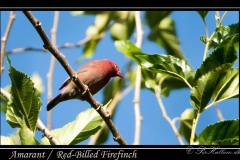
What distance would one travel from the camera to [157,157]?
224 centimetres

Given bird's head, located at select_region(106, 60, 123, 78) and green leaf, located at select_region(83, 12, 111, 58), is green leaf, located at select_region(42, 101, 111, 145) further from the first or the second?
green leaf, located at select_region(83, 12, 111, 58)

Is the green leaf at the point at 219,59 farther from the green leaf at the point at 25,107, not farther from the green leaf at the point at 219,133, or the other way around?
the green leaf at the point at 25,107

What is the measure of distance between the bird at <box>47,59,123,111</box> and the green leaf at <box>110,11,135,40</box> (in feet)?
0.90

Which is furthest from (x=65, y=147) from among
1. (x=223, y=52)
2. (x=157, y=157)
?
(x=223, y=52)

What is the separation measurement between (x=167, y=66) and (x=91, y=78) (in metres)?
1.79

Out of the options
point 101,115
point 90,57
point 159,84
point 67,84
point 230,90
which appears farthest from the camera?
point 90,57

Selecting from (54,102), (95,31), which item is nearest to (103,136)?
(54,102)

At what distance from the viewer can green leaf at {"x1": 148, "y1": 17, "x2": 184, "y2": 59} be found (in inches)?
→ 185

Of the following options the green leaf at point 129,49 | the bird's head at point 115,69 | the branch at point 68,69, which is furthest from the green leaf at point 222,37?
the bird's head at point 115,69

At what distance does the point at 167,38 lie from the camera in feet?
15.7

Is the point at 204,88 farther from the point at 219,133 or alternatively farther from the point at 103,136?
the point at 103,136

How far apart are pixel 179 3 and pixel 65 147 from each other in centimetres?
101

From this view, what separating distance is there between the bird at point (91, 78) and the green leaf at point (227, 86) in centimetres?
160

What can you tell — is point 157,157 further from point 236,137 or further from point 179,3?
point 179,3
